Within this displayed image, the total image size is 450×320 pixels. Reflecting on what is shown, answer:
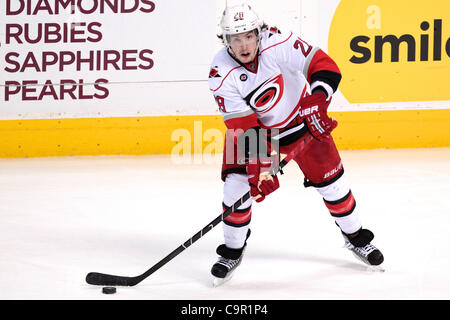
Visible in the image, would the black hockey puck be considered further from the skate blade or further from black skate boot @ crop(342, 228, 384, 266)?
black skate boot @ crop(342, 228, 384, 266)

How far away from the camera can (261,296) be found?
259 centimetres

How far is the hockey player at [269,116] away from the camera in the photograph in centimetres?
270

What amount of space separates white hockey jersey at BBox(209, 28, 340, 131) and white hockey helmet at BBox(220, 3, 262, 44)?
14 centimetres

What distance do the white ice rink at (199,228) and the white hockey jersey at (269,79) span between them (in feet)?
1.91

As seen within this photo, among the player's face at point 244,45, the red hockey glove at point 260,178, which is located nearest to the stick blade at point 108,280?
the red hockey glove at point 260,178

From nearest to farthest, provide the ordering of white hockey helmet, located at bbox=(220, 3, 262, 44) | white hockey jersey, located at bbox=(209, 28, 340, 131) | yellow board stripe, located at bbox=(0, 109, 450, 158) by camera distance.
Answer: white hockey helmet, located at bbox=(220, 3, 262, 44) → white hockey jersey, located at bbox=(209, 28, 340, 131) → yellow board stripe, located at bbox=(0, 109, 450, 158)

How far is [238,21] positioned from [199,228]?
4.45 ft

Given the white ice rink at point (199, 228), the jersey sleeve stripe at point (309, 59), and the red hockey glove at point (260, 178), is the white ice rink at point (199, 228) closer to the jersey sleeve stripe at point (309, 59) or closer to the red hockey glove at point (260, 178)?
the red hockey glove at point (260, 178)

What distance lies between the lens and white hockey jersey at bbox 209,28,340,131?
2766mm

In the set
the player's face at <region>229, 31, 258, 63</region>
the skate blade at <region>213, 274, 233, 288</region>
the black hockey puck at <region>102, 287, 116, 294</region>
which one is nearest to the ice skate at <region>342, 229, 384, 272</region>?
the skate blade at <region>213, 274, 233, 288</region>

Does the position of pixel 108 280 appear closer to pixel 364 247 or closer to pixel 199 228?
pixel 364 247

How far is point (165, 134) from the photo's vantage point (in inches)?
235

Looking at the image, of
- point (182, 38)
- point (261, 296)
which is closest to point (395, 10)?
point (182, 38)
